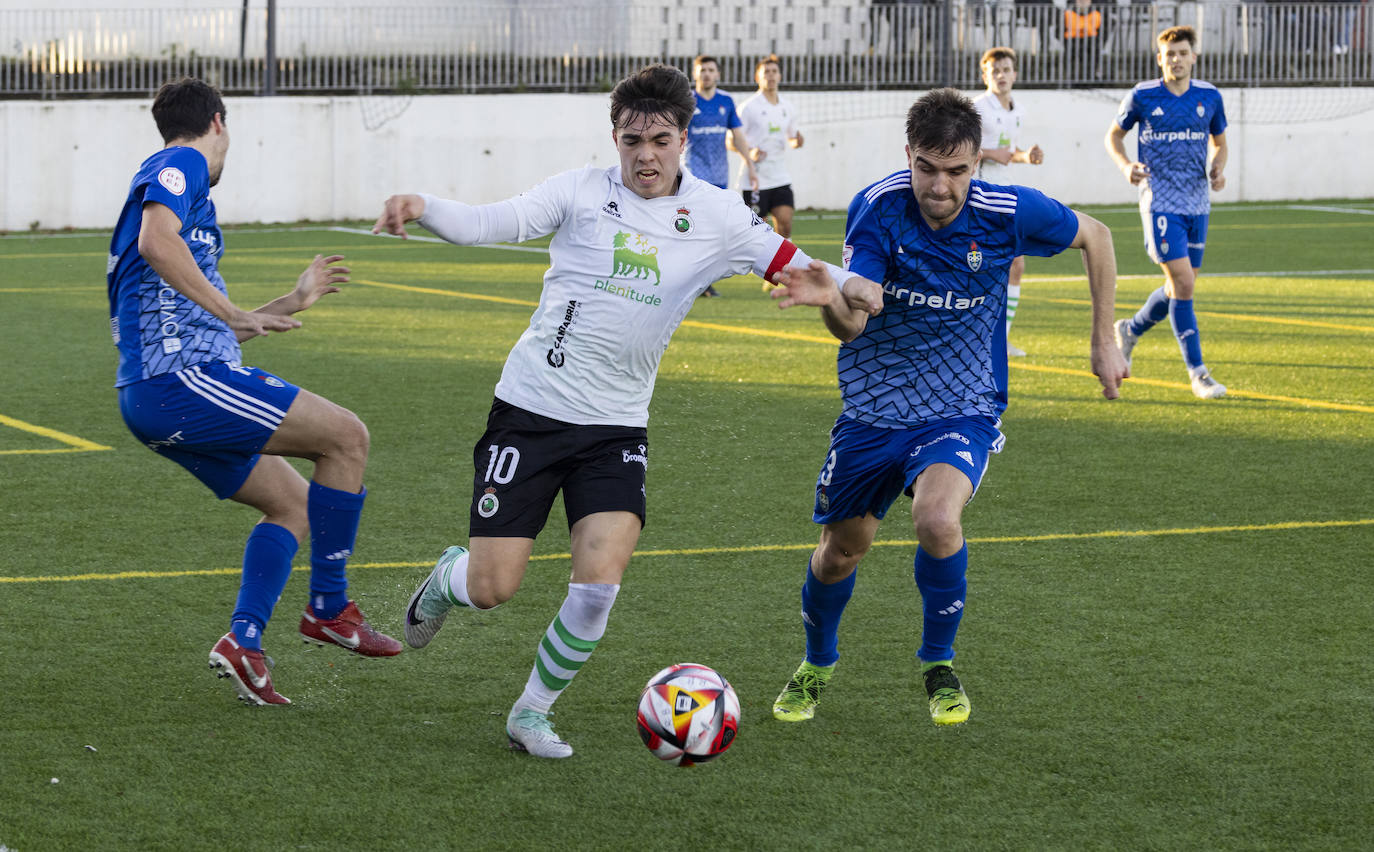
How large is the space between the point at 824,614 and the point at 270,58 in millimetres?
21701

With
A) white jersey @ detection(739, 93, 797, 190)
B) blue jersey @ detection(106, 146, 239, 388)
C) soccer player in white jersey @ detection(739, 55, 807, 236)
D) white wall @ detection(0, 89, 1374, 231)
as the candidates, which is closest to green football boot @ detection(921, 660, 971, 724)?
blue jersey @ detection(106, 146, 239, 388)

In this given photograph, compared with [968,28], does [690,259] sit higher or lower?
lower

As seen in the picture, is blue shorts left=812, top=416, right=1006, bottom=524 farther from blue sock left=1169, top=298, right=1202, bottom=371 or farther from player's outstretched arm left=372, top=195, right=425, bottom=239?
blue sock left=1169, top=298, right=1202, bottom=371

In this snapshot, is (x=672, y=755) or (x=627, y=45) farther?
(x=627, y=45)

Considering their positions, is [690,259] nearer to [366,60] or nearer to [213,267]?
[213,267]

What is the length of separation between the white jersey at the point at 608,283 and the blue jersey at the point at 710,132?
1229 centimetres

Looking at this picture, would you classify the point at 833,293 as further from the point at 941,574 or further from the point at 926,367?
the point at 941,574

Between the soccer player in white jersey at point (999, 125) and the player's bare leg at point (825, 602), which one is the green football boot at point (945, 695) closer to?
the player's bare leg at point (825, 602)

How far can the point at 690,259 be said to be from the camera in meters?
4.79

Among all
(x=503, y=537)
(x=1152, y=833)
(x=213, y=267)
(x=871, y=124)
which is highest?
(x=871, y=124)

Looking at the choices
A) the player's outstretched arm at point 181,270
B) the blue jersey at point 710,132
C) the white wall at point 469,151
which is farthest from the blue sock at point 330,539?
the white wall at point 469,151

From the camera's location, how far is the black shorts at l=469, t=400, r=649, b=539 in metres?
4.74

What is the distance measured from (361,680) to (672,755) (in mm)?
1325

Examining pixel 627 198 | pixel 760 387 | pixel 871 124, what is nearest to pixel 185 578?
pixel 627 198
